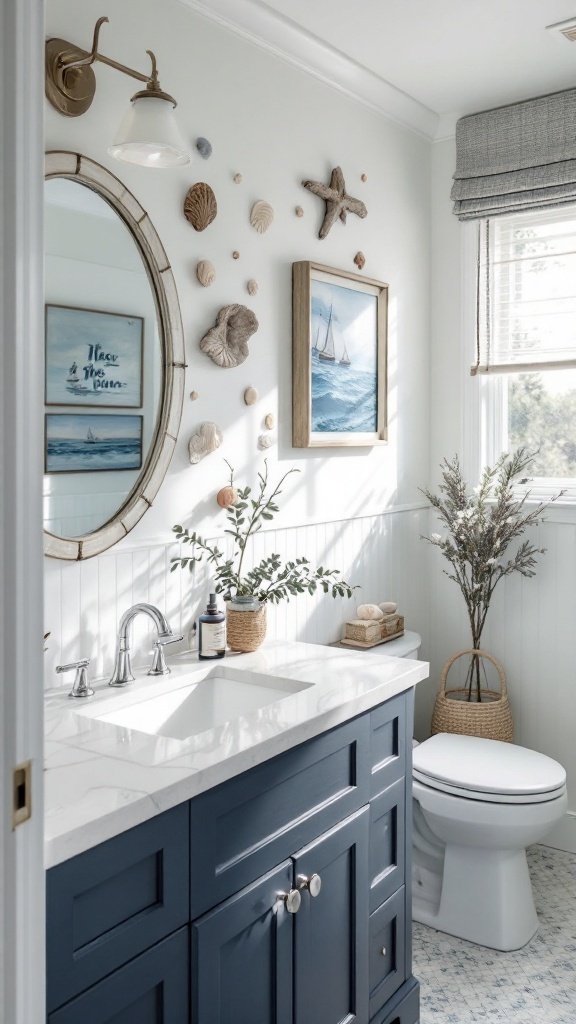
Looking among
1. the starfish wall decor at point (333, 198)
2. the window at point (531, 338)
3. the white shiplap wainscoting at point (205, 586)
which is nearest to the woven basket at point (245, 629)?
the white shiplap wainscoting at point (205, 586)

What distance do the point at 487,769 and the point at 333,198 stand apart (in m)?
1.74

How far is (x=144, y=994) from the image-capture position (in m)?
1.29

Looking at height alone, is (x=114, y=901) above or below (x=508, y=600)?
below

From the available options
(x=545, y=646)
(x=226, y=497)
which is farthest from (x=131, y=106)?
(x=545, y=646)

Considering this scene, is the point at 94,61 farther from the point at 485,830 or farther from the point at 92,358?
the point at 485,830

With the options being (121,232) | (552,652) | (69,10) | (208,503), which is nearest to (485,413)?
(552,652)

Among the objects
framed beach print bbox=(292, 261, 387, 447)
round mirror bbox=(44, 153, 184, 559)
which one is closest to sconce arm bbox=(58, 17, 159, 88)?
round mirror bbox=(44, 153, 184, 559)

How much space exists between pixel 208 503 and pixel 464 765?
107cm

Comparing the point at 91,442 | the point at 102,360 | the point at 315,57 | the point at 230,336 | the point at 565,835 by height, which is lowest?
the point at 565,835

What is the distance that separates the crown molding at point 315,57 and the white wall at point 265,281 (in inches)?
1.2

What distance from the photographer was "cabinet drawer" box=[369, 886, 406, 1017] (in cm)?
194

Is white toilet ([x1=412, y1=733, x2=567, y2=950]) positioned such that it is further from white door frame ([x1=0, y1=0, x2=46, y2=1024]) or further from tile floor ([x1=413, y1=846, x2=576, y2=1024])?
white door frame ([x1=0, y1=0, x2=46, y2=1024])

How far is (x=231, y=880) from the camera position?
1451 mm

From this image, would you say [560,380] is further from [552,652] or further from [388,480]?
[552,652]
